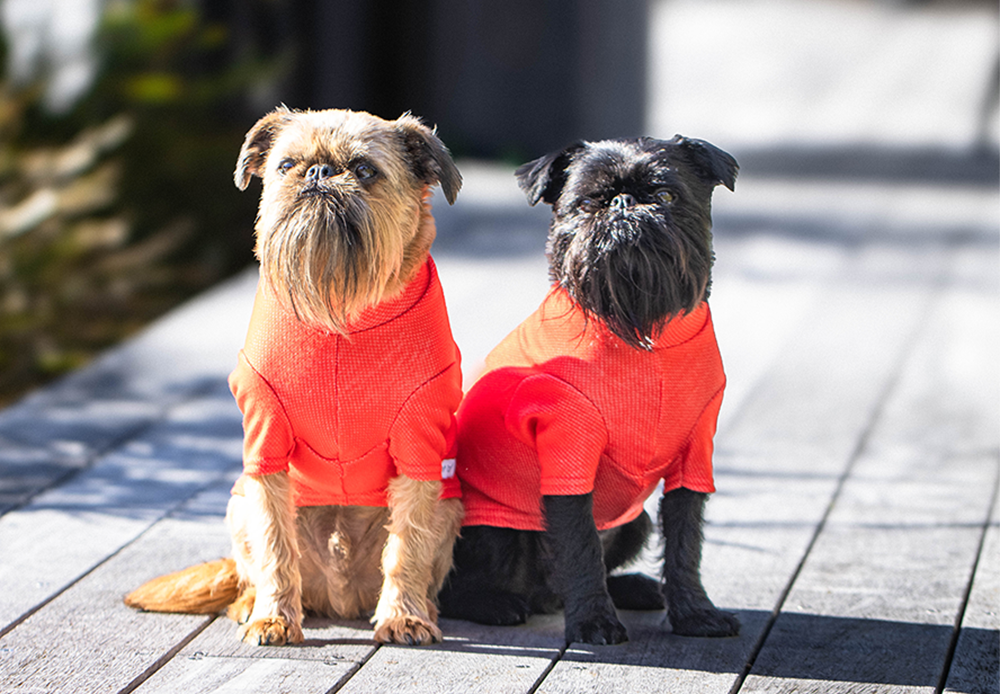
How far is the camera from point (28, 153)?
6344 mm

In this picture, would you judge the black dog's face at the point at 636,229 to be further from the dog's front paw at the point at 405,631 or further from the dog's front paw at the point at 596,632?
the dog's front paw at the point at 405,631

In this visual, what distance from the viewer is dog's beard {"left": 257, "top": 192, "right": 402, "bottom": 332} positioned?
261cm

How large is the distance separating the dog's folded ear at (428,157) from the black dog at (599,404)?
0.17m

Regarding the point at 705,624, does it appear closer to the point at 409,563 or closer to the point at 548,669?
the point at 548,669

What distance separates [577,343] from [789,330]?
3.03 metres

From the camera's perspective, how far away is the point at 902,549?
134 inches

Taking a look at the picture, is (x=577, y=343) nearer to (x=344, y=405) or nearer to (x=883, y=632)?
(x=344, y=405)

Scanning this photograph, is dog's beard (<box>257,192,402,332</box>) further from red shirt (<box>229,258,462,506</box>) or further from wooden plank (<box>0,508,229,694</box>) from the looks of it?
wooden plank (<box>0,508,229,694</box>)

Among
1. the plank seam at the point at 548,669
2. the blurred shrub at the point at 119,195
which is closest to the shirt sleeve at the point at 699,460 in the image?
the plank seam at the point at 548,669

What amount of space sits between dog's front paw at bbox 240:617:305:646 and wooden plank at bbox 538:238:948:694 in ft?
1.98

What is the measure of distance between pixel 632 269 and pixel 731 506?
138 centimetres

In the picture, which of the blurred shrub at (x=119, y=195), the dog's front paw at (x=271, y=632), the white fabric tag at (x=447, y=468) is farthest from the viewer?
the blurred shrub at (x=119, y=195)

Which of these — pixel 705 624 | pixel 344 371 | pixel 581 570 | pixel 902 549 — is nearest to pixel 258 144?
pixel 344 371

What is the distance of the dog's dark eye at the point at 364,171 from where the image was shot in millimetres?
2666
